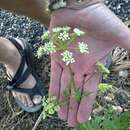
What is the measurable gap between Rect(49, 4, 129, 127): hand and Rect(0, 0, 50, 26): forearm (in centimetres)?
20

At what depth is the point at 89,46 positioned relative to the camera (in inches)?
62.9

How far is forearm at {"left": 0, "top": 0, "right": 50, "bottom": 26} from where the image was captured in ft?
5.64

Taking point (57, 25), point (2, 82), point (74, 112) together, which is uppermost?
point (57, 25)

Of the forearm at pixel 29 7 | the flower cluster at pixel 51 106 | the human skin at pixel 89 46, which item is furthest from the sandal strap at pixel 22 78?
the flower cluster at pixel 51 106

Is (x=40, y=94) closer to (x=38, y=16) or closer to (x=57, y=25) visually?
(x=38, y=16)

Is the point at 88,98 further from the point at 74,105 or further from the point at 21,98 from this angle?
the point at 21,98

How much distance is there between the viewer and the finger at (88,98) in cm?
160

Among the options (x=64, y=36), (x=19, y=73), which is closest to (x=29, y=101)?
(x=19, y=73)

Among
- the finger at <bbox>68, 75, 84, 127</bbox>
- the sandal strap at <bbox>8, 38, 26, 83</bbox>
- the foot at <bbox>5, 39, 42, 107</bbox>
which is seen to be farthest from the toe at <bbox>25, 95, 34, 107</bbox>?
the finger at <bbox>68, 75, 84, 127</bbox>

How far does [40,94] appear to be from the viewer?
2.10m

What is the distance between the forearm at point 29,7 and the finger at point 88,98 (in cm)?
35

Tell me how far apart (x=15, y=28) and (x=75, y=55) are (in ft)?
2.58

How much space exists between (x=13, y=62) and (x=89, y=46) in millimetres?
569

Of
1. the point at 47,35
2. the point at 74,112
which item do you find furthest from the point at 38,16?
the point at 47,35
